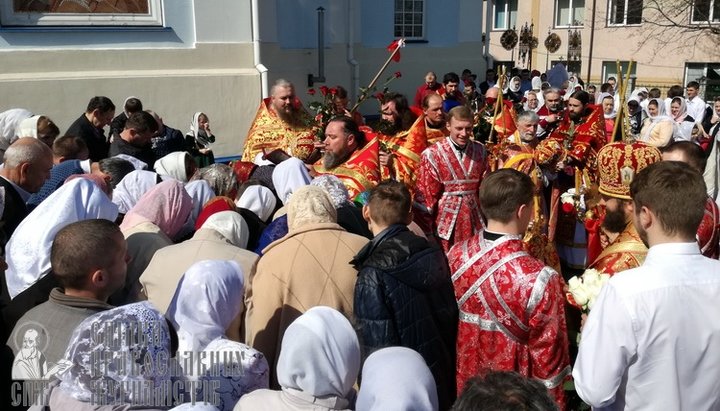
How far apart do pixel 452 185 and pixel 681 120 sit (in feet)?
31.7

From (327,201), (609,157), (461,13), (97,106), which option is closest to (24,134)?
(97,106)

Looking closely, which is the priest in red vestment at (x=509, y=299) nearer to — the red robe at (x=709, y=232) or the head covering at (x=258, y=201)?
the red robe at (x=709, y=232)

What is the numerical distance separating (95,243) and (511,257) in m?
1.77

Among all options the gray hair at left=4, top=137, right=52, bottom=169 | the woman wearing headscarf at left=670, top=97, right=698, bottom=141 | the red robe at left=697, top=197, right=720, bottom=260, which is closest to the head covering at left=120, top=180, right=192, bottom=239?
the gray hair at left=4, top=137, right=52, bottom=169

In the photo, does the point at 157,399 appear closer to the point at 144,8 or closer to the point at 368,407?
the point at 368,407

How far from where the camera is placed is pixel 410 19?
1766 centimetres

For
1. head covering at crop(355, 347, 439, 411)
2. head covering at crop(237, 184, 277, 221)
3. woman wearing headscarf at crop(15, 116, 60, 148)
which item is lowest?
head covering at crop(355, 347, 439, 411)

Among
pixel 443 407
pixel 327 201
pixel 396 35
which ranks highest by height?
pixel 396 35

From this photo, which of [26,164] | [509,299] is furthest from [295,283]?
[26,164]

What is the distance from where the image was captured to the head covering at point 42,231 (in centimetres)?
336

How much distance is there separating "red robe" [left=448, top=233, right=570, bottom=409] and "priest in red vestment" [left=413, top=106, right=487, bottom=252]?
8.50ft

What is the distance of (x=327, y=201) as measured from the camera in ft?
11.5

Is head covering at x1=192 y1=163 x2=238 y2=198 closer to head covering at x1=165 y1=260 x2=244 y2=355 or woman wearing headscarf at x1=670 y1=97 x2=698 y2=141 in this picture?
head covering at x1=165 y1=260 x2=244 y2=355

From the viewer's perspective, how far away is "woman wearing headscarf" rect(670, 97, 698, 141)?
41.7 feet
